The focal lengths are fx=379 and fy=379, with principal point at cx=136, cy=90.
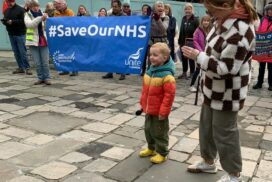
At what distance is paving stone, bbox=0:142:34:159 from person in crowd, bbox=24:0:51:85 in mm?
3483

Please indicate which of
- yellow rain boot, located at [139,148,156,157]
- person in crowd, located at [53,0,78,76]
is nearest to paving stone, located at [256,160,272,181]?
yellow rain boot, located at [139,148,156,157]

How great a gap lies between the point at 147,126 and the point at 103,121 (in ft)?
5.02

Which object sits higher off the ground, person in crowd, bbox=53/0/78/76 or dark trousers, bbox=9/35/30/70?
person in crowd, bbox=53/0/78/76

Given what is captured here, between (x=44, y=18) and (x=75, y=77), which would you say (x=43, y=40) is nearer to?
(x=44, y=18)

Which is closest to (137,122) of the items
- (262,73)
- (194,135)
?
(194,135)

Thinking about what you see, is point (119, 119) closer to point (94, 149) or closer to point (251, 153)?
point (94, 149)

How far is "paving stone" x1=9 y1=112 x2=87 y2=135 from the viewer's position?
16.4 ft

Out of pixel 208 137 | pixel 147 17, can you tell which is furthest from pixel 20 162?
pixel 147 17

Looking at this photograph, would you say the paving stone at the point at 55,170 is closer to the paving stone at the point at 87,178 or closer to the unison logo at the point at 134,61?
the paving stone at the point at 87,178

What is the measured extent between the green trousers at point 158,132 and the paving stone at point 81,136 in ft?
3.11

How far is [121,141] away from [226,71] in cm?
204

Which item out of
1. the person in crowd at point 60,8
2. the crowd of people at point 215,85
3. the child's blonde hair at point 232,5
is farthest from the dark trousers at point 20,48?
the child's blonde hair at point 232,5

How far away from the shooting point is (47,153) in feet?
13.8

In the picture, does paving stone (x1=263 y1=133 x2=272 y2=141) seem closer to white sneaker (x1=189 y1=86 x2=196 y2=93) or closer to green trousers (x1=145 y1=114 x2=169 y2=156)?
green trousers (x1=145 y1=114 x2=169 y2=156)
